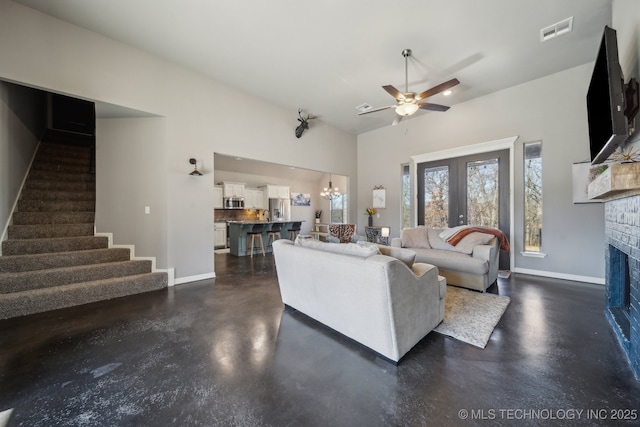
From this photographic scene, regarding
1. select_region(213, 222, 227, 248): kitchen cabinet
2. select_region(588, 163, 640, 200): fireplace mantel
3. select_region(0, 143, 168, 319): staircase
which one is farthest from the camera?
select_region(213, 222, 227, 248): kitchen cabinet

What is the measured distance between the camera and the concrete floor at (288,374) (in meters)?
1.42

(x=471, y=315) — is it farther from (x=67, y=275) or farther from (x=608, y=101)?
(x=67, y=275)

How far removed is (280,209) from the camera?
9.91 metres

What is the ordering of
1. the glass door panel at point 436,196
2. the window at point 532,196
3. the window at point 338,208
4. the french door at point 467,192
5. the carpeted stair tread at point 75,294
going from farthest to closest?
the window at point 338,208, the glass door panel at point 436,196, the french door at point 467,192, the window at point 532,196, the carpeted stair tread at point 75,294

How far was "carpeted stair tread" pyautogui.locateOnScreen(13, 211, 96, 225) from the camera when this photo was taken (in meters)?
3.60

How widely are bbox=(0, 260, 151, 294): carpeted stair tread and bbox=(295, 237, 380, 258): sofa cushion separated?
305 cm

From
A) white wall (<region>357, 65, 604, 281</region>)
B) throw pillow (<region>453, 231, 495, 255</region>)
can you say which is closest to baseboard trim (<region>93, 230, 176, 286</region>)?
throw pillow (<region>453, 231, 495, 255</region>)

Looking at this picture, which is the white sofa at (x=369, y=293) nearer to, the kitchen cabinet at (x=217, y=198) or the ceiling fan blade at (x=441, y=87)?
the ceiling fan blade at (x=441, y=87)

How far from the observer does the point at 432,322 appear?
7.50ft

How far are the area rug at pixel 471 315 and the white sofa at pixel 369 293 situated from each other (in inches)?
8.4

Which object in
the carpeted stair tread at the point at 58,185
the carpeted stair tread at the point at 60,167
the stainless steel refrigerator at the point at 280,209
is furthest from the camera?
the stainless steel refrigerator at the point at 280,209

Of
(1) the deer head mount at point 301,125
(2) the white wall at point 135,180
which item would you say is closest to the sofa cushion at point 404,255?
(2) the white wall at point 135,180

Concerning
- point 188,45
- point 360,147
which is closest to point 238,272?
point 188,45

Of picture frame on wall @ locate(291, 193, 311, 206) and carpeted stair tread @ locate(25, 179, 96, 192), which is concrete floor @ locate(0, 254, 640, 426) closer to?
carpeted stair tread @ locate(25, 179, 96, 192)
